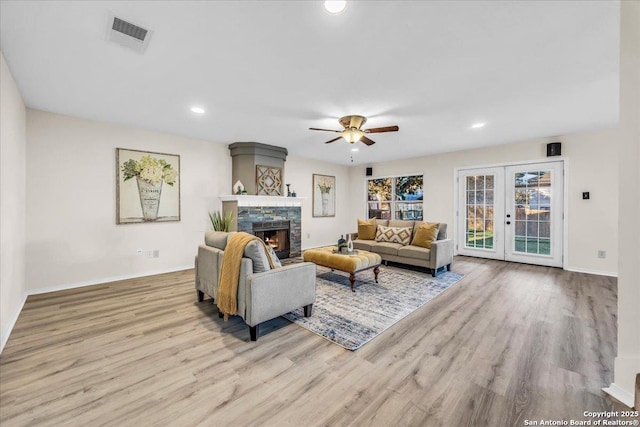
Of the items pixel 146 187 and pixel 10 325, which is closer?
pixel 10 325

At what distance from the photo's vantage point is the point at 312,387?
1742 mm

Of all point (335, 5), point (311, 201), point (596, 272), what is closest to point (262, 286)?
point (335, 5)

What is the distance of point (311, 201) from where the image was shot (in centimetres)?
720

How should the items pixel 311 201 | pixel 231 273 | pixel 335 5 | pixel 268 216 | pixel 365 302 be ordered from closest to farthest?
pixel 335 5 → pixel 231 273 → pixel 365 302 → pixel 268 216 → pixel 311 201

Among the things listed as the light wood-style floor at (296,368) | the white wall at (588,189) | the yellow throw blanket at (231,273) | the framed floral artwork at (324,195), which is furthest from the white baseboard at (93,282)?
the white wall at (588,189)

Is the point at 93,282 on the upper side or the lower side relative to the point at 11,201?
lower

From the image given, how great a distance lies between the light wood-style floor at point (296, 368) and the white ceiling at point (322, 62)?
98.4 inches

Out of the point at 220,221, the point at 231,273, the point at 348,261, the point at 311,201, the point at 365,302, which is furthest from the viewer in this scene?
the point at 311,201

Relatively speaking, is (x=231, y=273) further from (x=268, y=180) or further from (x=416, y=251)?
(x=268, y=180)

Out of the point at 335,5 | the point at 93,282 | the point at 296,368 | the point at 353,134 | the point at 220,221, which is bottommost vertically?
the point at 296,368

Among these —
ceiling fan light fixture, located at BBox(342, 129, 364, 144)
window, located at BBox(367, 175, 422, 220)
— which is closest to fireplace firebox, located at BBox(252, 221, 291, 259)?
ceiling fan light fixture, located at BBox(342, 129, 364, 144)

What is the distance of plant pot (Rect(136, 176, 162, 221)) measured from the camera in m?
4.36

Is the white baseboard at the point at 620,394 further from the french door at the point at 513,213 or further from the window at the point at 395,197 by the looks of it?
the window at the point at 395,197

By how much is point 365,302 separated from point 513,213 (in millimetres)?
4308
